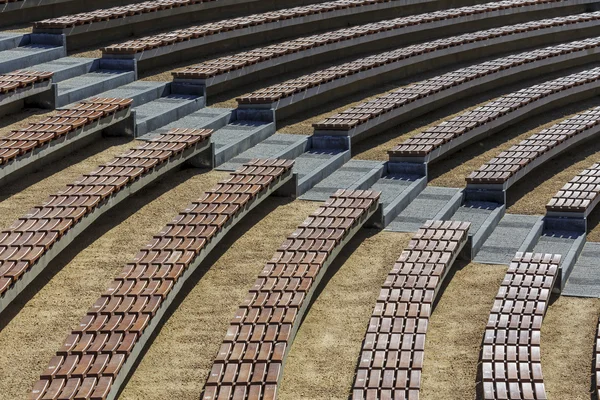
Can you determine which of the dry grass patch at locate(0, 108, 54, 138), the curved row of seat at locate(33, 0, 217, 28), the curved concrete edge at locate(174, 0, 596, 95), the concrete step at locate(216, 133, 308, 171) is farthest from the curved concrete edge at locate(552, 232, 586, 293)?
the curved row of seat at locate(33, 0, 217, 28)

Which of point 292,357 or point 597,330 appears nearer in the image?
point 292,357

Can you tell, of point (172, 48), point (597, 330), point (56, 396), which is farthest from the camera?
point (172, 48)

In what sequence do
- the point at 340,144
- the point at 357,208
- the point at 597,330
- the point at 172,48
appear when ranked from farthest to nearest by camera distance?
the point at 172,48
the point at 340,144
the point at 357,208
the point at 597,330

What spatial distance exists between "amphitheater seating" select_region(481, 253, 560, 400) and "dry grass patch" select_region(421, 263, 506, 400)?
0.83 feet

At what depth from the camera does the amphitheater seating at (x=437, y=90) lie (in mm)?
17562

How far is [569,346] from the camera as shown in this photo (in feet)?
38.5

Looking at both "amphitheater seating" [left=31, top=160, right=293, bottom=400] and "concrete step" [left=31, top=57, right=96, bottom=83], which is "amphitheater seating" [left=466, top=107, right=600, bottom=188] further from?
"concrete step" [left=31, top=57, right=96, bottom=83]

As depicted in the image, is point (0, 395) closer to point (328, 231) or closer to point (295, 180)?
point (328, 231)

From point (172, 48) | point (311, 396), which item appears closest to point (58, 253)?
point (311, 396)

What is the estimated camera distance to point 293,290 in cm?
1131

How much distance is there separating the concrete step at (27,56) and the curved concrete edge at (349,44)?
2.35 m

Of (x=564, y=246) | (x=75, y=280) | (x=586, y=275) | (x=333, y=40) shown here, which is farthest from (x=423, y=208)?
(x=333, y=40)

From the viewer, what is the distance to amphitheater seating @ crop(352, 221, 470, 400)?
32.0 feet

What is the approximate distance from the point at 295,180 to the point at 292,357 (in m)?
4.74
